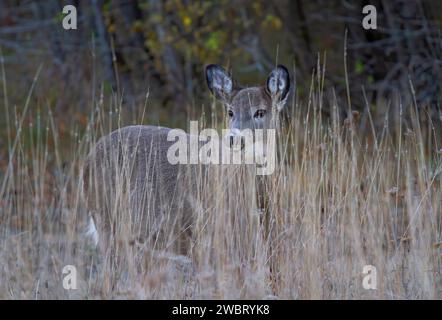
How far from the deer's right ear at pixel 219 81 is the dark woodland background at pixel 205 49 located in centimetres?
470

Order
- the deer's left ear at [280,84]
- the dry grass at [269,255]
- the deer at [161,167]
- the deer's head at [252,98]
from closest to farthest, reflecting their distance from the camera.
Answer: the dry grass at [269,255] → the deer at [161,167] → the deer's head at [252,98] → the deer's left ear at [280,84]

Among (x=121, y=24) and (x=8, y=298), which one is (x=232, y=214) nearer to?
(x=8, y=298)

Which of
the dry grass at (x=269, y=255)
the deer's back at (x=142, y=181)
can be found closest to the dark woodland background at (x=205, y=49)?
the deer's back at (x=142, y=181)

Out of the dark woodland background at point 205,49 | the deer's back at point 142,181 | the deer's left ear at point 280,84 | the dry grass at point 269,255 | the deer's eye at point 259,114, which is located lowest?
the dry grass at point 269,255

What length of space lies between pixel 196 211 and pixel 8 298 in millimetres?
1552

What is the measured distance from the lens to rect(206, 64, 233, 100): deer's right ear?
25.6 ft

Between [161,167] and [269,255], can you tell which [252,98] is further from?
[269,255]

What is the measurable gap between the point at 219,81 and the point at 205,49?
6.55 meters

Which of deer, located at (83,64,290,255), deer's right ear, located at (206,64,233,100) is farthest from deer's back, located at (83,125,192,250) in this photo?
deer's right ear, located at (206,64,233,100)

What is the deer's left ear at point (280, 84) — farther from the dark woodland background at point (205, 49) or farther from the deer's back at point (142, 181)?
the dark woodland background at point (205, 49)

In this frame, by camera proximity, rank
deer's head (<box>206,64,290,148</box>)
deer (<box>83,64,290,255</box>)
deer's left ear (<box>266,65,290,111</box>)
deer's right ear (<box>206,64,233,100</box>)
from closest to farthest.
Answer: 1. deer (<box>83,64,290,255</box>)
2. deer's head (<box>206,64,290,148</box>)
3. deer's left ear (<box>266,65,290,111</box>)
4. deer's right ear (<box>206,64,233,100</box>)

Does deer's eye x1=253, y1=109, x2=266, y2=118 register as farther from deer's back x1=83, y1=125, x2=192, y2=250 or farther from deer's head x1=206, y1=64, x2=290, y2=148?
deer's back x1=83, y1=125, x2=192, y2=250

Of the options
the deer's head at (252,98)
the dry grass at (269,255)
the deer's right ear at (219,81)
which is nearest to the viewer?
the dry grass at (269,255)

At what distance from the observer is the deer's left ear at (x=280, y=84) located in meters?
7.49
